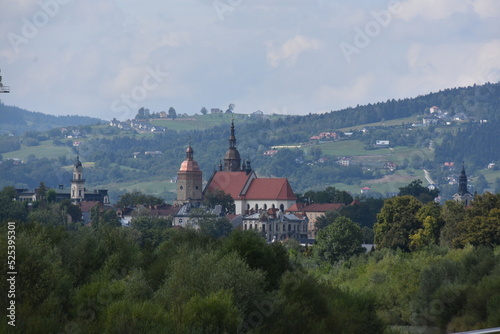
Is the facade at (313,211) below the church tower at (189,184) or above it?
below

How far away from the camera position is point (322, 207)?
18975 cm

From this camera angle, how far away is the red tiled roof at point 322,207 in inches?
7343

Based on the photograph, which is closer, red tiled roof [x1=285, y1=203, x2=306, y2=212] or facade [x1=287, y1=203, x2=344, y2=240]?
facade [x1=287, y1=203, x2=344, y2=240]

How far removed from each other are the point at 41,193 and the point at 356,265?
3709 inches

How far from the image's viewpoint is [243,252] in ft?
171

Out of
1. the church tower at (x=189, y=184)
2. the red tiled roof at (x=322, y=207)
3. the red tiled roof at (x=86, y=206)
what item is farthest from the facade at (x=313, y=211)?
the red tiled roof at (x=86, y=206)

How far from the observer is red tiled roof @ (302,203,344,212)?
186 metres

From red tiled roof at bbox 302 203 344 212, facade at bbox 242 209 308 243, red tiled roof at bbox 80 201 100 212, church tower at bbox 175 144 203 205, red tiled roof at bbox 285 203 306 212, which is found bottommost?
facade at bbox 242 209 308 243

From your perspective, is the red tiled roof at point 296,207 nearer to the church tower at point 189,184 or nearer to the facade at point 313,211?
the facade at point 313,211

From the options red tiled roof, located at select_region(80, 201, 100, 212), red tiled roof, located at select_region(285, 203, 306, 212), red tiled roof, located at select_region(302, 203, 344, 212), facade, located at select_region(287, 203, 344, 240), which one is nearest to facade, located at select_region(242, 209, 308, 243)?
facade, located at select_region(287, 203, 344, 240)

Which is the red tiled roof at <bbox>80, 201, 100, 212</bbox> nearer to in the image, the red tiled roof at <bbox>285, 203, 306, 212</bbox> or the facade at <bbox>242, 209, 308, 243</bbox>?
the facade at <bbox>242, 209, 308, 243</bbox>

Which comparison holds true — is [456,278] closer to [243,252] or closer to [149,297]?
[243,252]

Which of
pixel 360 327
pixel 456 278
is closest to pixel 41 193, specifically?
pixel 456 278

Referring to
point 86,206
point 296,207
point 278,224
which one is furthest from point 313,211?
point 86,206
